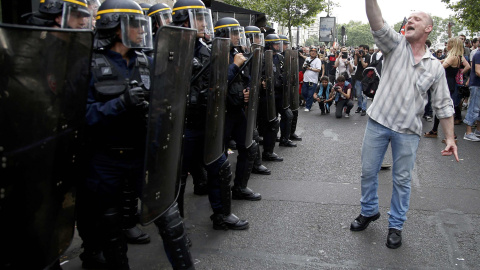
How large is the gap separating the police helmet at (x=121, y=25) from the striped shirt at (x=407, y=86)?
1.85 m

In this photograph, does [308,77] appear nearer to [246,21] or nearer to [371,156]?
[246,21]

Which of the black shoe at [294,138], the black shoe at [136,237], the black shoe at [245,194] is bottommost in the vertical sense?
the black shoe at [294,138]

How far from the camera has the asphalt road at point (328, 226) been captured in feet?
11.0

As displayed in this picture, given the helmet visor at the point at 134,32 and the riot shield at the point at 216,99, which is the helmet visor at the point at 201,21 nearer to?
the riot shield at the point at 216,99

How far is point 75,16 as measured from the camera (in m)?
2.71

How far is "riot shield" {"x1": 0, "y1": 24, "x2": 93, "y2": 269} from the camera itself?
5.03 feet

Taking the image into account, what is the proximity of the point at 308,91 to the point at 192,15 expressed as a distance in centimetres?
891

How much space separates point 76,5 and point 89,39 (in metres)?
1.00

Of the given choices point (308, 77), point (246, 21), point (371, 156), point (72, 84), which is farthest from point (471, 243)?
point (246, 21)

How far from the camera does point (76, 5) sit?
2744 millimetres

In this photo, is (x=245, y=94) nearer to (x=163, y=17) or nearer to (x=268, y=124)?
(x=163, y=17)

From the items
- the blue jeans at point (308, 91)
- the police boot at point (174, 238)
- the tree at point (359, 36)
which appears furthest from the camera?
the tree at point (359, 36)

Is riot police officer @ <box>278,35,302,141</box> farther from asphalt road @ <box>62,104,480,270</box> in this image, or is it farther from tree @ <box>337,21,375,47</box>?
tree @ <box>337,21,375,47</box>

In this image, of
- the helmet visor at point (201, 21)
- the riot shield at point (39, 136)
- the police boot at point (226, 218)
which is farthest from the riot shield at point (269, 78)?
the riot shield at point (39, 136)
